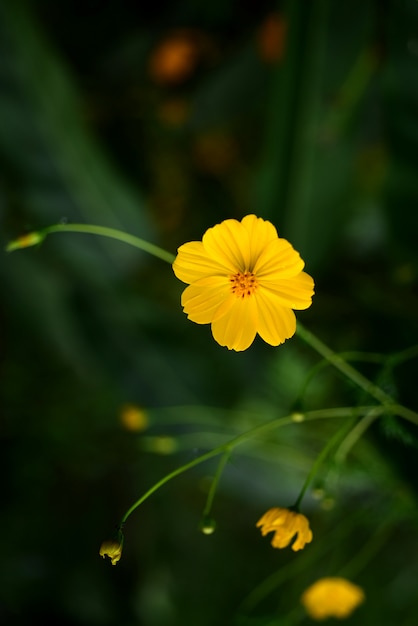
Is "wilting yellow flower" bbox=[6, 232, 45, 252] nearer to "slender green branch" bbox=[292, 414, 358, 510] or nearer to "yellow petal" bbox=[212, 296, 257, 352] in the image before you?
"yellow petal" bbox=[212, 296, 257, 352]

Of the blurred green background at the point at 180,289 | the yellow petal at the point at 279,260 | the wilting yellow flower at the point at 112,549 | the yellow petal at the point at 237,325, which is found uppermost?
the blurred green background at the point at 180,289

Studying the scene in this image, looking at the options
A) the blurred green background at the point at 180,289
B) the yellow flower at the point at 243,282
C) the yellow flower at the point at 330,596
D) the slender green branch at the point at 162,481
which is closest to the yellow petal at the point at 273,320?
the yellow flower at the point at 243,282

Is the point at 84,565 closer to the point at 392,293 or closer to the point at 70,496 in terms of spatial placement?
the point at 70,496

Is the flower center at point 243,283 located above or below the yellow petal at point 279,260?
above

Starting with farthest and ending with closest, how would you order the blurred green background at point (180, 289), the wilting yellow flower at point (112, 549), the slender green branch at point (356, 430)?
1. the blurred green background at point (180, 289)
2. the slender green branch at point (356, 430)
3. the wilting yellow flower at point (112, 549)

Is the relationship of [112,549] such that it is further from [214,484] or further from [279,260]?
[279,260]

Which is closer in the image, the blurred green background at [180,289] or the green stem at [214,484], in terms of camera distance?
the green stem at [214,484]

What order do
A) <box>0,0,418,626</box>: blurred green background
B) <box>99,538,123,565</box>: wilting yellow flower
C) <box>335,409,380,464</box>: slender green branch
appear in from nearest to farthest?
1. <box>99,538,123,565</box>: wilting yellow flower
2. <box>335,409,380,464</box>: slender green branch
3. <box>0,0,418,626</box>: blurred green background

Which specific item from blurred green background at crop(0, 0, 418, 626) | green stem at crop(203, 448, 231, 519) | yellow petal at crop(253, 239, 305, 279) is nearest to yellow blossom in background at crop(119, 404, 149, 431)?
blurred green background at crop(0, 0, 418, 626)

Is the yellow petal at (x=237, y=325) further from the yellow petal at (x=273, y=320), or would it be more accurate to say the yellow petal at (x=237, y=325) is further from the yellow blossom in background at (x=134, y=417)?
the yellow blossom in background at (x=134, y=417)
